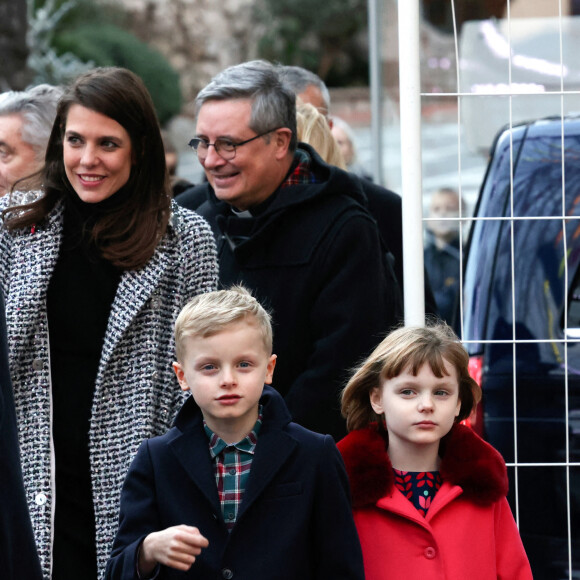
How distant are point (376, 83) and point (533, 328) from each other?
5562mm

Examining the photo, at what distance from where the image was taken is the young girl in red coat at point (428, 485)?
3.01 metres

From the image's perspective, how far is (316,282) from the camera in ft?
11.8

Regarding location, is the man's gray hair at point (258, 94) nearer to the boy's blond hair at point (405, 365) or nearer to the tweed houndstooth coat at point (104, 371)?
the tweed houndstooth coat at point (104, 371)

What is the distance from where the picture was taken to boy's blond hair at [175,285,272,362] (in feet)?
9.13

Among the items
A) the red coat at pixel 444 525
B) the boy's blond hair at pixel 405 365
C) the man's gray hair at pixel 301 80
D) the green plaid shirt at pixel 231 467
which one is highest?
the man's gray hair at pixel 301 80

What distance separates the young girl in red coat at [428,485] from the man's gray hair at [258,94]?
3.21 feet

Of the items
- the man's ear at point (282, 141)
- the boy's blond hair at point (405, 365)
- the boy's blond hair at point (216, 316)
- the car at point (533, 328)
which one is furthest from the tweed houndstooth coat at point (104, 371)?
the car at point (533, 328)

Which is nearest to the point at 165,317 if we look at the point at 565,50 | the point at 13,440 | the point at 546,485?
the point at 13,440

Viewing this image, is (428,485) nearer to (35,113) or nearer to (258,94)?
(258,94)

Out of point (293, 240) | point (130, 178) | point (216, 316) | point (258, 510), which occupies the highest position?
point (130, 178)

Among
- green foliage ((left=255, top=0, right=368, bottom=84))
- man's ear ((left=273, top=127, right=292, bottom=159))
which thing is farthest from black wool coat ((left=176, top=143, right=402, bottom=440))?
green foliage ((left=255, top=0, right=368, bottom=84))

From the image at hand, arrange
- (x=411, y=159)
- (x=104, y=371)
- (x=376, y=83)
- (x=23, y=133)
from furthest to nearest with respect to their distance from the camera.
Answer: (x=376, y=83)
(x=23, y=133)
(x=411, y=159)
(x=104, y=371)

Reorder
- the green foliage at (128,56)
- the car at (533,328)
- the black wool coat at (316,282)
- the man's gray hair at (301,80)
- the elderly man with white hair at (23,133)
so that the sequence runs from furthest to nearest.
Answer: the green foliage at (128,56)
the man's gray hair at (301,80)
the elderly man with white hair at (23,133)
the car at (533,328)
the black wool coat at (316,282)

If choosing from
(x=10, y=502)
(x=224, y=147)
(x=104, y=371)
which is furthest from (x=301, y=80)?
(x=10, y=502)
